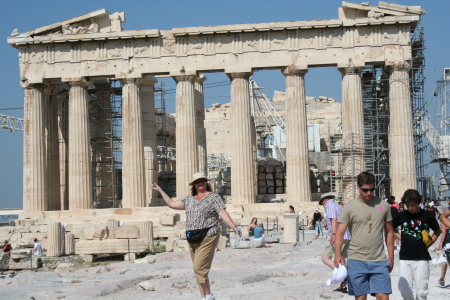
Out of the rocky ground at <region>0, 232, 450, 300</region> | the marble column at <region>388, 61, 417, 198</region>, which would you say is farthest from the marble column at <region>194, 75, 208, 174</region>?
the rocky ground at <region>0, 232, 450, 300</region>

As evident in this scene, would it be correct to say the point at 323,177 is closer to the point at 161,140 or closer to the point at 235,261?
the point at 161,140

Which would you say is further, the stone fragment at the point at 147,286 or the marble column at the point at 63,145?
the marble column at the point at 63,145

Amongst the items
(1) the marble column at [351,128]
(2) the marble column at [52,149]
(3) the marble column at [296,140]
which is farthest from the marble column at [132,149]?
(1) the marble column at [351,128]

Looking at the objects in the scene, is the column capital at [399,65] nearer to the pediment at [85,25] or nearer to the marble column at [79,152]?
the pediment at [85,25]

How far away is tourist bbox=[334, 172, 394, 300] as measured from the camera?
32.7 feet

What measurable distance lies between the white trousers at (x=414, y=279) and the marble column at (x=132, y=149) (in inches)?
1082

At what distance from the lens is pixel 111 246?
81.7 feet

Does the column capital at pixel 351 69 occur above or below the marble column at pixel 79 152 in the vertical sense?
above

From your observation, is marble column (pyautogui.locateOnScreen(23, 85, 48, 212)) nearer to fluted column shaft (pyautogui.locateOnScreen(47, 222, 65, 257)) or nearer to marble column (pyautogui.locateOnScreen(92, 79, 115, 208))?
marble column (pyautogui.locateOnScreen(92, 79, 115, 208))

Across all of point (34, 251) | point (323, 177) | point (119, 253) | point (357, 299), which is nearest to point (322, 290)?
point (357, 299)

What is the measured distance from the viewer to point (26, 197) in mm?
39094

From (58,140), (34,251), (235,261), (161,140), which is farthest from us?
(161,140)

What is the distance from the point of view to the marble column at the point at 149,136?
136 feet

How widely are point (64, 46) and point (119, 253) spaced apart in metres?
17.6
